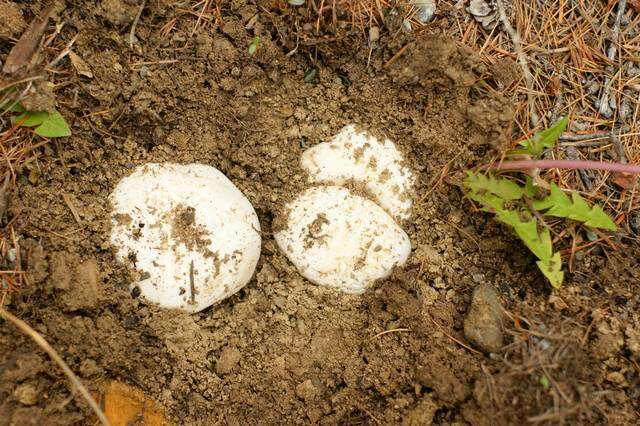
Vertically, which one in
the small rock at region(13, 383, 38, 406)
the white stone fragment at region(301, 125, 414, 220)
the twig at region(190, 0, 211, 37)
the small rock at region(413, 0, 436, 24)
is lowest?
the small rock at region(13, 383, 38, 406)

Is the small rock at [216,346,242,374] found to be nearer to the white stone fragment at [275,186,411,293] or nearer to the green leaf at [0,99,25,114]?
the white stone fragment at [275,186,411,293]

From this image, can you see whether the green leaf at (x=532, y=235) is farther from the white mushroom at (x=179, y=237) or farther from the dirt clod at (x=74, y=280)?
the dirt clod at (x=74, y=280)

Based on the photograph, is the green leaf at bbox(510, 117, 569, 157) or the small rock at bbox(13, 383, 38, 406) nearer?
the small rock at bbox(13, 383, 38, 406)

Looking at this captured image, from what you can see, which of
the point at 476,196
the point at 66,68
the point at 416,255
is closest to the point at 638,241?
the point at 476,196

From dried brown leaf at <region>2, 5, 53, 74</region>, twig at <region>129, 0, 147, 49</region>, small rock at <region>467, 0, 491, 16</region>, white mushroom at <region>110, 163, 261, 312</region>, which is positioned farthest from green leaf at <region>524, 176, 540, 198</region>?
dried brown leaf at <region>2, 5, 53, 74</region>

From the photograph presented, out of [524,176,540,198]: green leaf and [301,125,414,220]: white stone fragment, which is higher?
[524,176,540,198]: green leaf

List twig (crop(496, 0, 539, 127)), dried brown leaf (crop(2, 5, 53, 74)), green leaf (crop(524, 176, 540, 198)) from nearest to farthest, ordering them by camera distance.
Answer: dried brown leaf (crop(2, 5, 53, 74)), green leaf (crop(524, 176, 540, 198)), twig (crop(496, 0, 539, 127))
